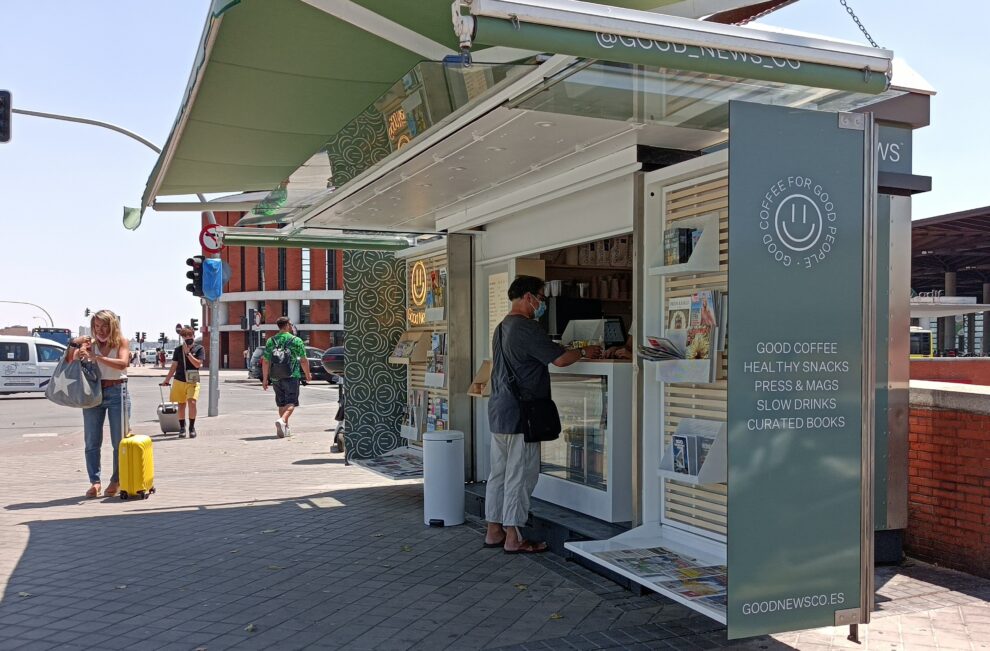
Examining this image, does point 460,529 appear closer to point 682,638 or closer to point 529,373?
point 529,373

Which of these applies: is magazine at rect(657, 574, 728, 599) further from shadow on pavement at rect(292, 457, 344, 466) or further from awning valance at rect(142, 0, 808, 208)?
→ shadow on pavement at rect(292, 457, 344, 466)

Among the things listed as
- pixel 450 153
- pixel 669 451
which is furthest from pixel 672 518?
pixel 450 153

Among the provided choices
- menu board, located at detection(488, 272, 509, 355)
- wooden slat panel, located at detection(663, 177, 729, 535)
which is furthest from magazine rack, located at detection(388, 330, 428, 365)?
wooden slat panel, located at detection(663, 177, 729, 535)

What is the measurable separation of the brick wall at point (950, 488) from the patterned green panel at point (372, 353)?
5541mm

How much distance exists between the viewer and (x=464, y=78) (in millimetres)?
4625

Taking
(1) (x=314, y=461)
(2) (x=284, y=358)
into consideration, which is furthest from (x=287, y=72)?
(2) (x=284, y=358)

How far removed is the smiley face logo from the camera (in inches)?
146

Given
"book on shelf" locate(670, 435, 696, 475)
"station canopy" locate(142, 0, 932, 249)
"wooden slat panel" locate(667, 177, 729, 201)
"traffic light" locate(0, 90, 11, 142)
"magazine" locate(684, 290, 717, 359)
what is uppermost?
"traffic light" locate(0, 90, 11, 142)

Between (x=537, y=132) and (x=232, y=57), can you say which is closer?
→ (x=537, y=132)

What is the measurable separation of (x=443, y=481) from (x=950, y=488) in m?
3.62

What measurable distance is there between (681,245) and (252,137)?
4.39 metres

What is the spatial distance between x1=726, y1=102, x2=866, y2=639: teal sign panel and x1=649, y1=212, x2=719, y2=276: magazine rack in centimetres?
100

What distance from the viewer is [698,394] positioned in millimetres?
5012

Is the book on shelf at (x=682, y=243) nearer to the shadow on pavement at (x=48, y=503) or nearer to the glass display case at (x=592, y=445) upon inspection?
the glass display case at (x=592, y=445)
